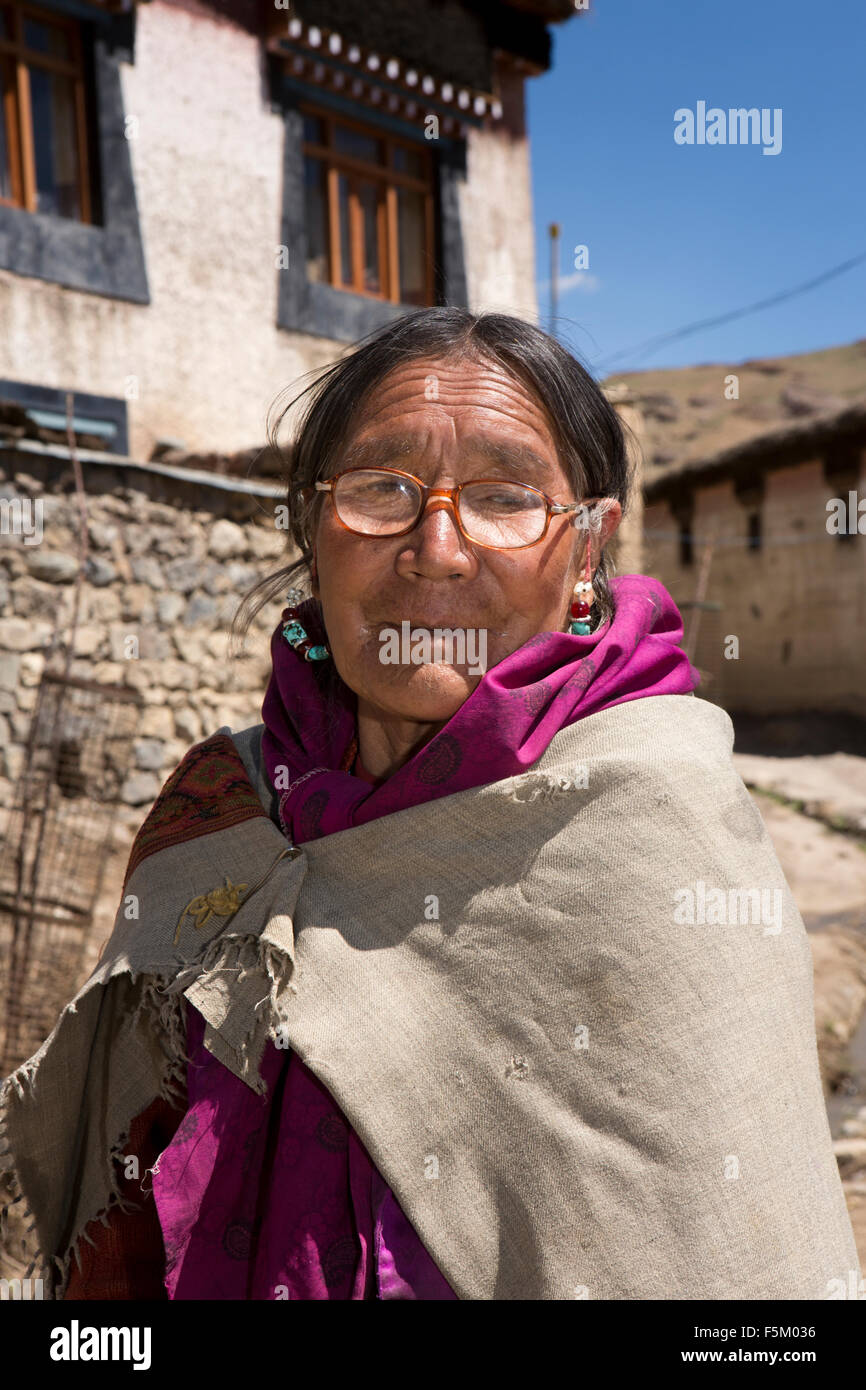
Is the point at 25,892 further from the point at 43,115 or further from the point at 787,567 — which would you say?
the point at 787,567

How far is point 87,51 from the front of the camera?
24.2ft

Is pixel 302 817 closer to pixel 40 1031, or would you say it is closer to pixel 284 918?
pixel 284 918

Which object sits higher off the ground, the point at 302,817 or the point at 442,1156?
the point at 302,817

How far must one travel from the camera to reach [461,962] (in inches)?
61.8

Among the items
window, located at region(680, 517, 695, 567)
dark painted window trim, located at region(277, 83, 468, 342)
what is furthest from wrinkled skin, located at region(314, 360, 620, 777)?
window, located at region(680, 517, 695, 567)

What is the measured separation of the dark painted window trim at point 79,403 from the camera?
6965 mm

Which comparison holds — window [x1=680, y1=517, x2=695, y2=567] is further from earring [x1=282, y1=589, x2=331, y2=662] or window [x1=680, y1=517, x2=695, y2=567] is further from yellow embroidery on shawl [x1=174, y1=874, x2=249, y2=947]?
yellow embroidery on shawl [x1=174, y1=874, x2=249, y2=947]

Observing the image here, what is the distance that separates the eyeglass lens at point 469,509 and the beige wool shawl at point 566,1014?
31 cm

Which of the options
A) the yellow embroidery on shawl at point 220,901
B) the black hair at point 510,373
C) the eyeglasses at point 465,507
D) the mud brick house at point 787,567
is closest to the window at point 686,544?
the mud brick house at point 787,567

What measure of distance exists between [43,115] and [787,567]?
40.9 feet

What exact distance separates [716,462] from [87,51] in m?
12.1

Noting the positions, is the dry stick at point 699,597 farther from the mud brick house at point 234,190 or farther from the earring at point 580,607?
the earring at point 580,607

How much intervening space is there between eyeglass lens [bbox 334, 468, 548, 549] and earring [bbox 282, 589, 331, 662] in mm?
331
